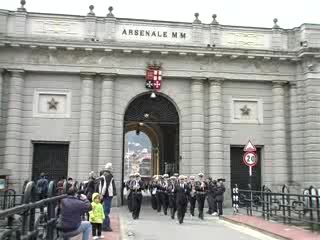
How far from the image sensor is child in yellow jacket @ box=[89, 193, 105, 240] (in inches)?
460

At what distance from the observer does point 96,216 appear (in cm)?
1172

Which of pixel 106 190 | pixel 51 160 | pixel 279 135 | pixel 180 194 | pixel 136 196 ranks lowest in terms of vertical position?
pixel 136 196

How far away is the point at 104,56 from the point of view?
80.6ft

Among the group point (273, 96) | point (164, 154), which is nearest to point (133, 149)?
point (164, 154)

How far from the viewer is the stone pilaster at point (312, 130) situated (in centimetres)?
2436

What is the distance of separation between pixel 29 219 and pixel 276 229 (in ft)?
30.9

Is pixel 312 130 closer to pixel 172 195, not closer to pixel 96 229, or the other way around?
pixel 172 195

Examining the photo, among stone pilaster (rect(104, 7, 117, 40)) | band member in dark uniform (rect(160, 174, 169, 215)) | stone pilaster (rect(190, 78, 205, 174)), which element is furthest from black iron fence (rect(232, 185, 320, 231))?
stone pilaster (rect(104, 7, 117, 40))

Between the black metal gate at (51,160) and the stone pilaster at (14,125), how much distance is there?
1.02 metres

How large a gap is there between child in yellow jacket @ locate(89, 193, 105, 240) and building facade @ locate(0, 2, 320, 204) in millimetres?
11675

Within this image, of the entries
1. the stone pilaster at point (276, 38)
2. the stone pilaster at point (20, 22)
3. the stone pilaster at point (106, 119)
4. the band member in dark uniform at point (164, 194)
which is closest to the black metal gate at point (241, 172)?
the band member in dark uniform at point (164, 194)

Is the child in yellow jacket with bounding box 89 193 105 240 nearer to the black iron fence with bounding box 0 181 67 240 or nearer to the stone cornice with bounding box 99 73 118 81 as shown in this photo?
the black iron fence with bounding box 0 181 67 240

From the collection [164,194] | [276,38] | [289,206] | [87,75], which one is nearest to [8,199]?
[164,194]

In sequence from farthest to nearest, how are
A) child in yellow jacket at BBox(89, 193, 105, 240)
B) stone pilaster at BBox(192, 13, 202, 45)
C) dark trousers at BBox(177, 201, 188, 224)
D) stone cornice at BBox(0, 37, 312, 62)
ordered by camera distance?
stone pilaster at BBox(192, 13, 202, 45) < stone cornice at BBox(0, 37, 312, 62) < dark trousers at BBox(177, 201, 188, 224) < child in yellow jacket at BBox(89, 193, 105, 240)
